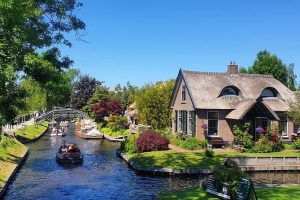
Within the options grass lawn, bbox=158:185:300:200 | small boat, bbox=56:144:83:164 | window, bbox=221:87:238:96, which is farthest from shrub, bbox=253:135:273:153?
small boat, bbox=56:144:83:164

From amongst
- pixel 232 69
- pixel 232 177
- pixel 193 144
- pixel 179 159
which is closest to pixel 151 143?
pixel 193 144

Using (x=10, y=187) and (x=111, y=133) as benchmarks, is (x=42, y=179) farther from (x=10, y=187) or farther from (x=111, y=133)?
(x=111, y=133)

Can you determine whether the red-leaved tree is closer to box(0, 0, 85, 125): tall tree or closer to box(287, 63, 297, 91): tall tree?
box(287, 63, 297, 91): tall tree

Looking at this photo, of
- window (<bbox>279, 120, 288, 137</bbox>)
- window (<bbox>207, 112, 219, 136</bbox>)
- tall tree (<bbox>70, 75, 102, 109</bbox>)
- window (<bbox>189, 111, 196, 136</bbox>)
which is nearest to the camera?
window (<bbox>207, 112, 219, 136</bbox>)

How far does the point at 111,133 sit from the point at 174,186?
3906cm

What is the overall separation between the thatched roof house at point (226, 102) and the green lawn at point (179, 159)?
266 inches

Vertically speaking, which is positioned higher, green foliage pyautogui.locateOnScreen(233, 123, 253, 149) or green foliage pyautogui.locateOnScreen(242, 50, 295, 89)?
green foliage pyautogui.locateOnScreen(242, 50, 295, 89)

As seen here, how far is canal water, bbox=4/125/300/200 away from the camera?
24175 millimetres

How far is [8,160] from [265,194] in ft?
73.0

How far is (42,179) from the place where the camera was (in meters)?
28.7

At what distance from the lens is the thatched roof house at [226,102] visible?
42.1 meters

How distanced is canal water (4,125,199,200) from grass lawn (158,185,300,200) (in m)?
2.76

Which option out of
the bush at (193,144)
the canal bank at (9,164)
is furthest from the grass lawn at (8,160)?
the bush at (193,144)

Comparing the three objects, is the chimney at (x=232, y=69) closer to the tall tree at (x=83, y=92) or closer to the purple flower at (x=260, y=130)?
the purple flower at (x=260, y=130)
